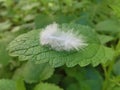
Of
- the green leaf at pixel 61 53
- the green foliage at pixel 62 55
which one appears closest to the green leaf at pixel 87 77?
the green foliage at pixel 62 55

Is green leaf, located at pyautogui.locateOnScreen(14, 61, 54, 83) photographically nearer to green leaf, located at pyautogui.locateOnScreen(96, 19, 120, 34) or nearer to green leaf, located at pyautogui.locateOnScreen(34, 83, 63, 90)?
green leaf, located at pyautogui.locateOnScreen(34, 83, 63, 90)

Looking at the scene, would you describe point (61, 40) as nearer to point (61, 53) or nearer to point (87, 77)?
point (61, 53)

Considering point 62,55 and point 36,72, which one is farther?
point 36,72

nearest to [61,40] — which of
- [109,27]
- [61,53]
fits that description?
[61,53]

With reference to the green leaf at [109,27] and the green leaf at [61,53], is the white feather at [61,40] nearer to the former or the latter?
the green leaf at [61,53]

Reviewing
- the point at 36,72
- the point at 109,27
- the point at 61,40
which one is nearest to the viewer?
the point at 61,40

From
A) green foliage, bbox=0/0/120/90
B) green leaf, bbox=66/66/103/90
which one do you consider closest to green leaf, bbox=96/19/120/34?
green foliage, bbox=0/0/120/90
